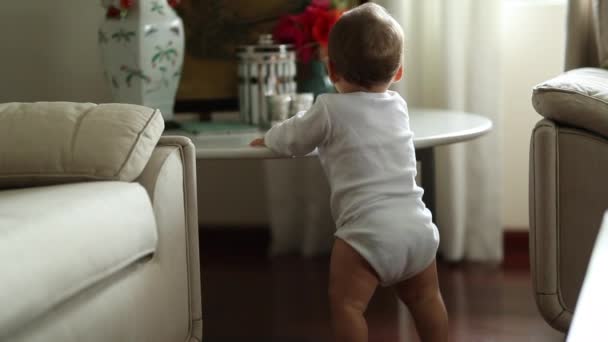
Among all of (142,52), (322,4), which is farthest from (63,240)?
(322,4)

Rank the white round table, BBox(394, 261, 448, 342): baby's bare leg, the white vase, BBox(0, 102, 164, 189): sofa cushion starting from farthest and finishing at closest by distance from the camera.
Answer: the white vase < the white round table < BBox(394, 261, 448, 342): baby's bare leg < BBox(0, 102, 164, 189): sofa cushion

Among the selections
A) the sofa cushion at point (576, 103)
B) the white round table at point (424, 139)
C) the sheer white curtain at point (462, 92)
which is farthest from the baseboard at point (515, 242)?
the sofa cushion at point (576, 103)

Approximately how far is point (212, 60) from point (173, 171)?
1163mm

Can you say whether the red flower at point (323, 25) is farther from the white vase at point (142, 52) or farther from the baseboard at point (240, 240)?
the baseboard at point (240, 240)

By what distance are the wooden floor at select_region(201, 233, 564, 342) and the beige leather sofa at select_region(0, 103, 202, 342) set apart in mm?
513

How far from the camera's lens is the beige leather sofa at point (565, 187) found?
176 cm

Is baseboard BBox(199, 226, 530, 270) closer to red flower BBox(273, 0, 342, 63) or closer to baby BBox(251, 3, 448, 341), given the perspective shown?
red flower BBox(273, 0, 342, 63)

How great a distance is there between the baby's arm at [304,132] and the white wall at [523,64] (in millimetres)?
1326

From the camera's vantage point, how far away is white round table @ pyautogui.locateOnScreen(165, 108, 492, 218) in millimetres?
1843

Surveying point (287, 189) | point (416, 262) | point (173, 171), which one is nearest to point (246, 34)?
point (287, 189)

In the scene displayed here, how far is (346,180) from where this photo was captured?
1.62m

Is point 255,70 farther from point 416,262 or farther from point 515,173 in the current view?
point 515,173

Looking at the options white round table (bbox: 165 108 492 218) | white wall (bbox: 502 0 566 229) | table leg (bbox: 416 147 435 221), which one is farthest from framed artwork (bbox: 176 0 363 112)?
table leg (bbox: 416 147 435 221)

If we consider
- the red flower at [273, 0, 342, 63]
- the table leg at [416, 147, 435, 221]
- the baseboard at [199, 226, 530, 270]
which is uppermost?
the red flower at [273, 0, 342, 63]
